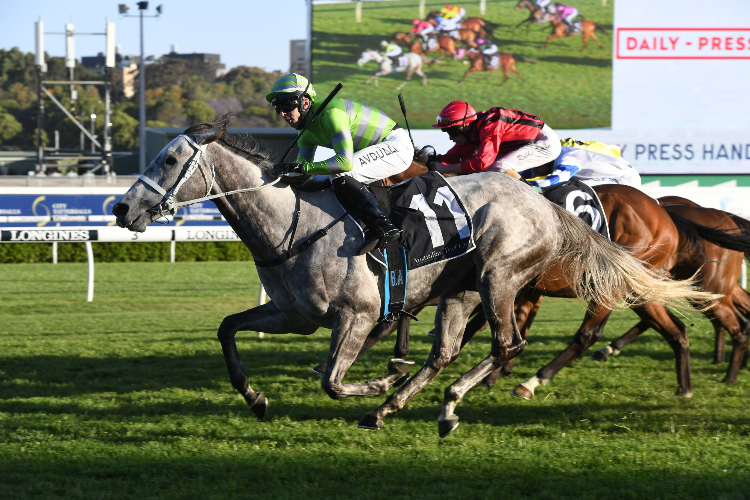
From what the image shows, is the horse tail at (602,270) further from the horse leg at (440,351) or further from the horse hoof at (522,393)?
the horse hoof at (522,393)

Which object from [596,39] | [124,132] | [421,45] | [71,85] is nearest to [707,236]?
[421,45]

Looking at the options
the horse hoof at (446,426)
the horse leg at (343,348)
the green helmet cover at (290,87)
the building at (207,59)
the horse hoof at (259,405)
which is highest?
the building at (207,59)

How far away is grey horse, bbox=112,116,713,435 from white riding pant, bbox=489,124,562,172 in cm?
76

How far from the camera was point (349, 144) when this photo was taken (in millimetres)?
3820

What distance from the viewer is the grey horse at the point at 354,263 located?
3.66 meters

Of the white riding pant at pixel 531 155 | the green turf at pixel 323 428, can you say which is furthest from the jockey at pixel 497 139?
the green turf at pixel 323 428

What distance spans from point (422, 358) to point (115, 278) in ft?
21.0

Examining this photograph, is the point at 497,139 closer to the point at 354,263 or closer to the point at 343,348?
the point at 354,263

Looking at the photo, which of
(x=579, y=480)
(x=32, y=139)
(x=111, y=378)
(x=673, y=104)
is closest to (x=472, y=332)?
(x=579, y=480)

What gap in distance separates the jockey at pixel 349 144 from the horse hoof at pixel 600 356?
2604 mm

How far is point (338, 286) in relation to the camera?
3676mm

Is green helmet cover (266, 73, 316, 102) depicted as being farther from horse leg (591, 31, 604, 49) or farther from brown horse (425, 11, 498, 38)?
horse leg (591, 31, 604, 49)

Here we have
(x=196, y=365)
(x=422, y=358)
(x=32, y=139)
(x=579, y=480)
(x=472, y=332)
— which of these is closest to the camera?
(x=579, y=480)

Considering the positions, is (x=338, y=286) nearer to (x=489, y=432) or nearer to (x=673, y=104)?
(x=489, y=432)
